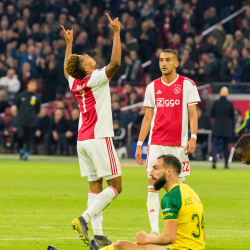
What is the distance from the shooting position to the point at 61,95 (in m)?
24.2

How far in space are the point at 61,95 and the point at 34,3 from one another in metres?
6.84

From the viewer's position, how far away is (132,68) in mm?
24484

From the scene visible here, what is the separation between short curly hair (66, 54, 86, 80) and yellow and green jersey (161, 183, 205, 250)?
8.32 feet

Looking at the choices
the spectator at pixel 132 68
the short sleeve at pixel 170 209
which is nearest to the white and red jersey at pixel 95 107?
the short sleeve at pixel 170 209

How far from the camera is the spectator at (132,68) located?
24.5 meters

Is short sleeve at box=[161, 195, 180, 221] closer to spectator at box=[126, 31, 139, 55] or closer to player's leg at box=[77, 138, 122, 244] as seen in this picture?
player's leg at box=[77, 138, 122, 244]

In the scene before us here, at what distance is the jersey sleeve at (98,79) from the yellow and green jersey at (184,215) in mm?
2284

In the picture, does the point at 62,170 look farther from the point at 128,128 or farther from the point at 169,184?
the point at 169,184

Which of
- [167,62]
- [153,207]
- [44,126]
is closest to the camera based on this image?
[153,207]

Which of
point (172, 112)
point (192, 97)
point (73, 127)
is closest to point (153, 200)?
point (172, 112)

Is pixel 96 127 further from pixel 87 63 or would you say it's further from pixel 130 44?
pixel 130 44

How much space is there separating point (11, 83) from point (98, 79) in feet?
57.4

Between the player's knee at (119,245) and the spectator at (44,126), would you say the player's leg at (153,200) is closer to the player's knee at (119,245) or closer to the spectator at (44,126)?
the player's knee at (119,245)

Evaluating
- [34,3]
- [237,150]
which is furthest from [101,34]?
[237,150]
